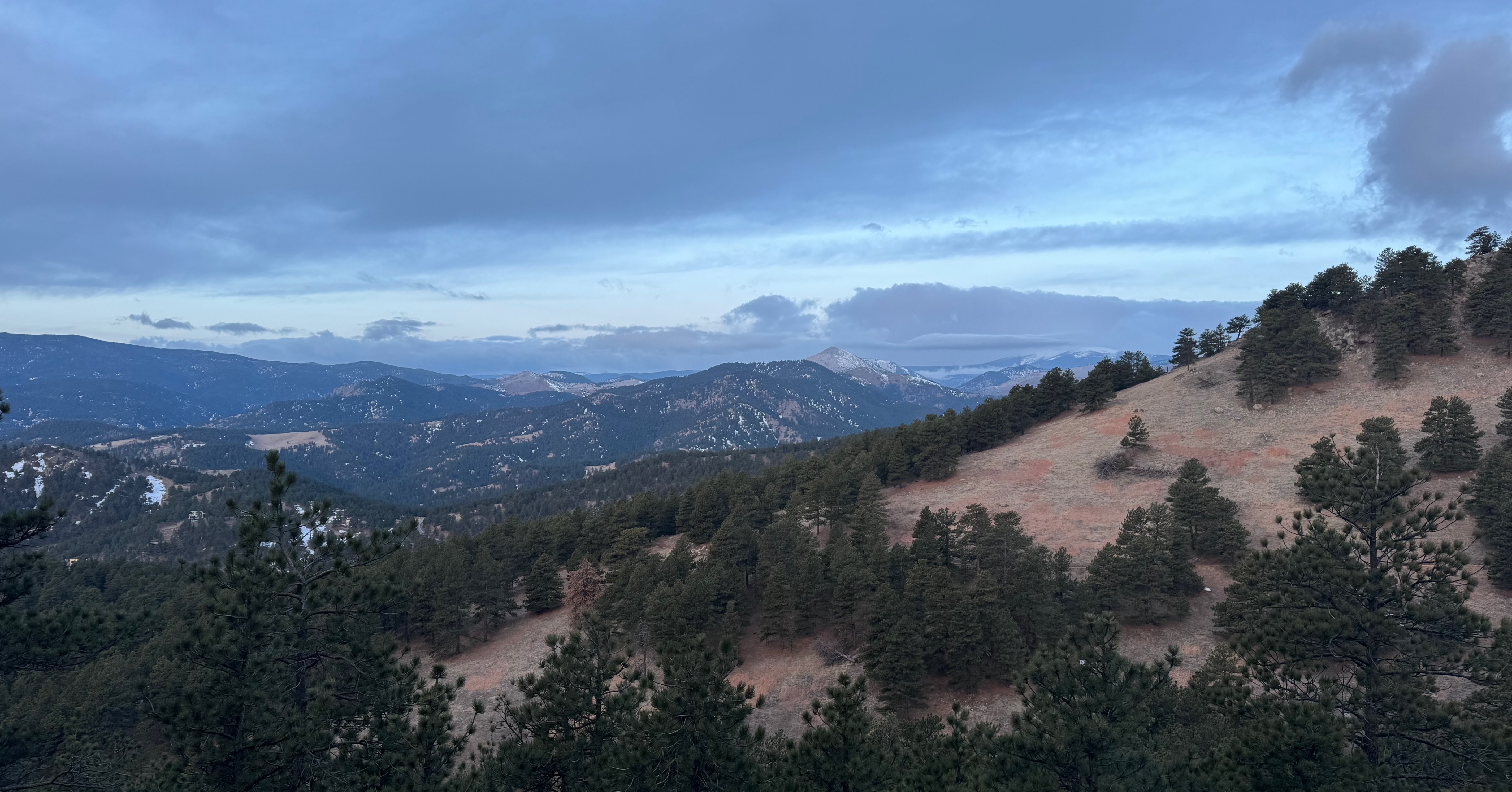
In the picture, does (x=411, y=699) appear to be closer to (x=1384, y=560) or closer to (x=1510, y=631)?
(x=1384, y=560)

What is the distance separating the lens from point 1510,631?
1383 centimetres

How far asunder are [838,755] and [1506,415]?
65.3 metres

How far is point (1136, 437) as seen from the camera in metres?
63.4

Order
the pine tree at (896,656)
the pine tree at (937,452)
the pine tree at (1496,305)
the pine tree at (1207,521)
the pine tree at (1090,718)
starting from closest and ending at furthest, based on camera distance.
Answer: the pine tree at (1090,718), the pine tree at (896,656), the pine tree at (1207,521), the pine tree at (1496,305), the pine tree at (937,452)

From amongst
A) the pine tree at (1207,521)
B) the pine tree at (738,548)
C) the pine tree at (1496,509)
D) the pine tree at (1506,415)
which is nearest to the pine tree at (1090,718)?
the pine tree at (1496,509)

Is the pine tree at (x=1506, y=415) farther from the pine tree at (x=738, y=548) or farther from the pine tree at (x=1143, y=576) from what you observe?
the pine tree at (x=738, y=548)

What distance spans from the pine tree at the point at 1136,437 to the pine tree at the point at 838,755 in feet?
194

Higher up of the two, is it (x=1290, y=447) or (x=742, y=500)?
(x=1290, y=447)

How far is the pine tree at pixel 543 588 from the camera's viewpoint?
2352 inches

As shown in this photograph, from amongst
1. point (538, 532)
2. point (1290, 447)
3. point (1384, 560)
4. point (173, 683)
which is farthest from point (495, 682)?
point (1290, 447)

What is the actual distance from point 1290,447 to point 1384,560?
2185 inches

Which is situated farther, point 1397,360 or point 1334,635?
point 1397,360

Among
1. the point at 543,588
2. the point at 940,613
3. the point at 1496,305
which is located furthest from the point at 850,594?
the point at 1496,305

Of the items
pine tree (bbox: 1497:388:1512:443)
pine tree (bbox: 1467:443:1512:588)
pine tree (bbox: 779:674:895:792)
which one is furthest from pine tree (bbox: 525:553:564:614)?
pine tree (bbox: 1497:388:1512:443)
